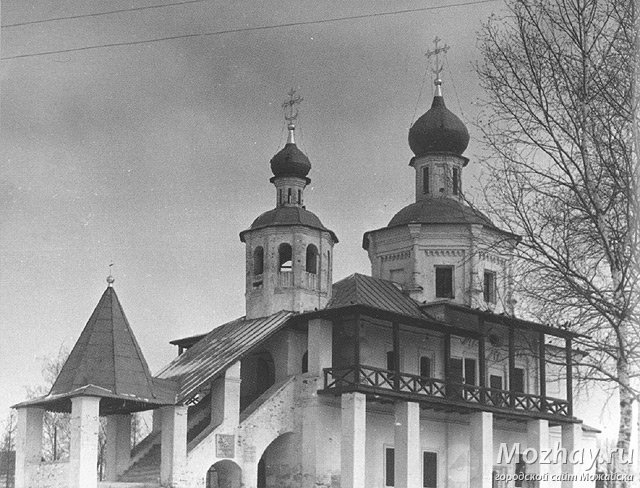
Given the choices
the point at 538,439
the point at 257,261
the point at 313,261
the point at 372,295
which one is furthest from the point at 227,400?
the point at 538,439

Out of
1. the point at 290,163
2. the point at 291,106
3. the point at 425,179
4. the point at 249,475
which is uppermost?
the point at 291,106

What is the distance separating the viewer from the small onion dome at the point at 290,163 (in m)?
30.3

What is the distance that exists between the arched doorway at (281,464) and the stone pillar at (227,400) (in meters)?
1.97

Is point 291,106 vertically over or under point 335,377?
over

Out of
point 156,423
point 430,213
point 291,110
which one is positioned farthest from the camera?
point 430,213

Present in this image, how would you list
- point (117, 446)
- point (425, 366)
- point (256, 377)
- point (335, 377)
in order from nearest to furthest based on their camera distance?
point (335, 377) < point (117, 446) < point (256, 377) < point (425, 366)

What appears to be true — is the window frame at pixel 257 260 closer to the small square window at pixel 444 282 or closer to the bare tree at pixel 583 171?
the small square window at pixel 444 282

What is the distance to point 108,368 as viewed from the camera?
A: 23547 mm

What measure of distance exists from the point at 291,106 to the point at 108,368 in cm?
1083

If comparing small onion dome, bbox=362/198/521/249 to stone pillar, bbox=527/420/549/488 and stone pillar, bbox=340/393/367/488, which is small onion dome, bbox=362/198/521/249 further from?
stone pillar, bbox=340/393/367/488

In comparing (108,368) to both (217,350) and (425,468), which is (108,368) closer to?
(217,350)

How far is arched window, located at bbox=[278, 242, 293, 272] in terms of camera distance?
29188mm

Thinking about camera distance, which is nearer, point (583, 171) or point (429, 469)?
point (583, 171)

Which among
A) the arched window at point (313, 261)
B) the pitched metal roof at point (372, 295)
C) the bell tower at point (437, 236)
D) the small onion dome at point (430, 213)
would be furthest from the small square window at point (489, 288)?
the arched window at point (313, 261)
